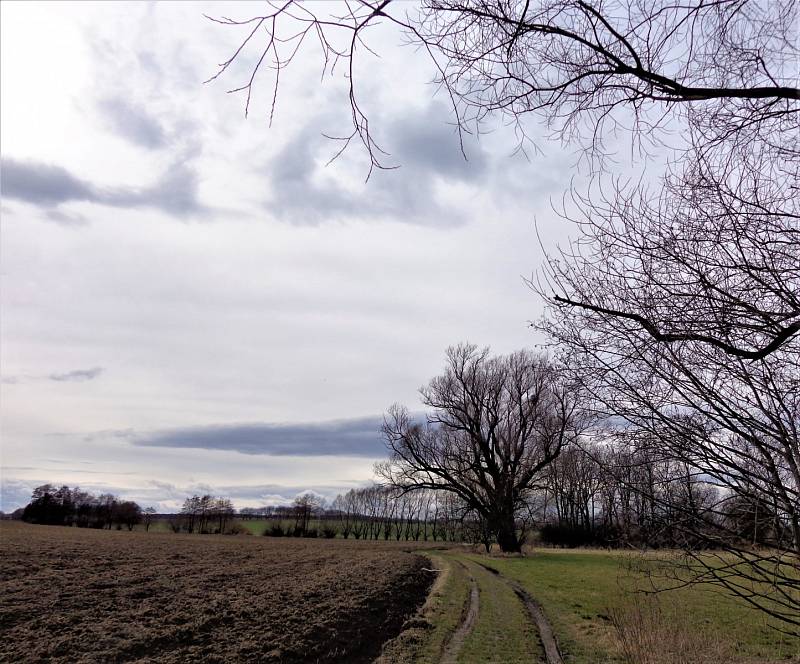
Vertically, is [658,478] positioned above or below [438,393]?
below

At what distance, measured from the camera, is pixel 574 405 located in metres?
5.37

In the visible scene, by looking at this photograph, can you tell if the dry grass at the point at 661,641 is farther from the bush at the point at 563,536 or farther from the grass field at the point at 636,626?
the bush at the point at 563,536

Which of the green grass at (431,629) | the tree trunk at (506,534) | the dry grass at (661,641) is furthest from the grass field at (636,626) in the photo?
the tree trunk at (506,534)

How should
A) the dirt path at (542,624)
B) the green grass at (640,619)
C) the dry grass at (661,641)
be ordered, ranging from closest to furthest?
1. the dry grass at (661,641)
2. the green grass at (640,619)
3. the dirt path at (542,624)

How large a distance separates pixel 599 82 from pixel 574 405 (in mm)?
2987

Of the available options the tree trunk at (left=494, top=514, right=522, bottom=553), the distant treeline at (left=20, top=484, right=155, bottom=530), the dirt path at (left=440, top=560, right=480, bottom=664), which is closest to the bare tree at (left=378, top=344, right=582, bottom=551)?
the tree trunk at (left=494, top=514, right=522, bottom=553)

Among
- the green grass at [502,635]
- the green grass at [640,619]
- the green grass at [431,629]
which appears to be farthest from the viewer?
the green grass at [502,635]

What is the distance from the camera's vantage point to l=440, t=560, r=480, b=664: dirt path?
10098 mm

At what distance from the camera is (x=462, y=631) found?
39.9 feet

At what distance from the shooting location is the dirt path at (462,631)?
10.1 metres

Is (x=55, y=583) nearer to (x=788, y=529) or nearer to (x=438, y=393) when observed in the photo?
(x=788, y=529)

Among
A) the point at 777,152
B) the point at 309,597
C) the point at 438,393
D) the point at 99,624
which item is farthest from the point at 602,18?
the point at 438,393

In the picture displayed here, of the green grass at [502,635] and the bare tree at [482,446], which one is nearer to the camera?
the green grass at [502,635]

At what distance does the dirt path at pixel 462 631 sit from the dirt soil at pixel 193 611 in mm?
1356
